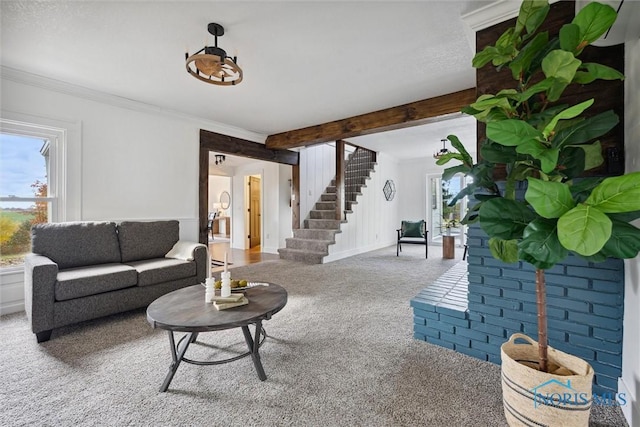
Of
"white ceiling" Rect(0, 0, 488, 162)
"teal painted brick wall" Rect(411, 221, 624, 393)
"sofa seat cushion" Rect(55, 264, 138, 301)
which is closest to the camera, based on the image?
"teal painted brick wall" Rect(411, 221, 624, 393)

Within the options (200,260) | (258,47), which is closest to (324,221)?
(200,260)

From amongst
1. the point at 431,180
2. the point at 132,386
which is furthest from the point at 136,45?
the point at 431,180

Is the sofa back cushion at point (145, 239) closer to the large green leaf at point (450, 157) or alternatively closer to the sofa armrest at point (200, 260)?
the sofa armrest at point (200, 260)

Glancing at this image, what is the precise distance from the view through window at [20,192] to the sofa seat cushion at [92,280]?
3.16 ft

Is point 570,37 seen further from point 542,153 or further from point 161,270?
point 161,270

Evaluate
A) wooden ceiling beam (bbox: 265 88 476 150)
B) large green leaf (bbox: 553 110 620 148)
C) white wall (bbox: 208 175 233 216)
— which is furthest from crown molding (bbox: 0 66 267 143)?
white wall (bbox: 208 175 233 216)

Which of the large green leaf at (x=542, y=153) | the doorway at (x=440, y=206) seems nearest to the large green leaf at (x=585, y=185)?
the large green leaf at (x=542, y=153)

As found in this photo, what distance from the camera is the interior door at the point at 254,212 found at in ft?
25.0

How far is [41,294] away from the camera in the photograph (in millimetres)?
2117

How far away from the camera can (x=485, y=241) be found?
1.91m

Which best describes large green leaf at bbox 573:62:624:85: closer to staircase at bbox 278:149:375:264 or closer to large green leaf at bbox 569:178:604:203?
large green leaf at bbox 569:178:604:203

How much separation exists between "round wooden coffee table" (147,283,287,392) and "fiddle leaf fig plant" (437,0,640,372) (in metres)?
1.30

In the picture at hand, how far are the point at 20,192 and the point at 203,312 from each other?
3.03 metres

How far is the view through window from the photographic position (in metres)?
2.88
